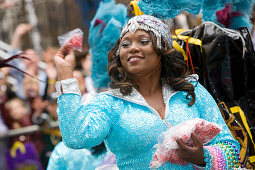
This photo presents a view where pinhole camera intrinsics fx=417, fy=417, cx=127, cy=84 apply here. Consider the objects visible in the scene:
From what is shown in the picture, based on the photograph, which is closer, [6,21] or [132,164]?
[132,164]

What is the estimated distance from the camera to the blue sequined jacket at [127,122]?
6.95ft

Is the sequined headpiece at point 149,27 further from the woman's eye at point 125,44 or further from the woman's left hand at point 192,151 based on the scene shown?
the woman's left hand at point 192,151

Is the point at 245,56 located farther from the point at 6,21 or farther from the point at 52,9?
the point at 6,21

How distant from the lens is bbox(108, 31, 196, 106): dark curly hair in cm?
248

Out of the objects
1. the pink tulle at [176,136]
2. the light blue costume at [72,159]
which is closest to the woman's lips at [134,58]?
the pink tulle at [176,136]

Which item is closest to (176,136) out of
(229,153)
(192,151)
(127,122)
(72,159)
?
(192,151)

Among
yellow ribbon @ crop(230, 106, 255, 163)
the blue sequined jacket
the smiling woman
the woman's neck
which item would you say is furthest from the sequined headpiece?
yellow ribbon @ crop(230, 106, 255, 163)

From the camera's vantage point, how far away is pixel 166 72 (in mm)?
2648

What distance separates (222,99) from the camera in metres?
3.19

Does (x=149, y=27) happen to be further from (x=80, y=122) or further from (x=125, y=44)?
(x=80, y=122)

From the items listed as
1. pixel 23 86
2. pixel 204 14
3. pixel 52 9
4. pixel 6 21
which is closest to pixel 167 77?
pixel 204 14

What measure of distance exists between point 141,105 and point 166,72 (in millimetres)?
357

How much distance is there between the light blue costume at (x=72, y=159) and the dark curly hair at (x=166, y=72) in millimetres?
1398

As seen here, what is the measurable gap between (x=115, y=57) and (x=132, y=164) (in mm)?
685
